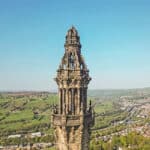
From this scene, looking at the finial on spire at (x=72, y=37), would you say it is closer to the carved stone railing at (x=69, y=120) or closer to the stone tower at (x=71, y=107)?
the stone tower at (x=71, y=107)

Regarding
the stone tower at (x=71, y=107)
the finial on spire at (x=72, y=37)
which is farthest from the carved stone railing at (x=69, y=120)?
the finial on spire at (x=72, y=37)

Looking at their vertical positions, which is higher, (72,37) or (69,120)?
(72,37)

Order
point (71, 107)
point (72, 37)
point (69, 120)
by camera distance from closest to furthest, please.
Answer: point (69, 120) → point (71, 107) → point (72, 37)

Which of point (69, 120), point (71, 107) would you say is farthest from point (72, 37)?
point (69, 120)

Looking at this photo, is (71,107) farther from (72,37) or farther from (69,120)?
(72,37)

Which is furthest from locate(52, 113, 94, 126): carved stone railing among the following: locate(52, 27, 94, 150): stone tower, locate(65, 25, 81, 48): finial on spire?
locate(65, 25, 81, 48): finial on spire

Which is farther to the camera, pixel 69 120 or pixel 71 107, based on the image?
pixel 71 107

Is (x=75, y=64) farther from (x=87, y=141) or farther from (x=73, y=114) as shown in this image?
(x=87, y=141)

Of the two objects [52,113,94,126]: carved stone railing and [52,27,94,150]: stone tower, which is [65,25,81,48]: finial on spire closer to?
[52,27,94,150]: stone tower

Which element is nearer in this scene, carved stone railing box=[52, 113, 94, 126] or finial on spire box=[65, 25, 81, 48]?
carved stone railing box=[52, 113, 94, 126]
